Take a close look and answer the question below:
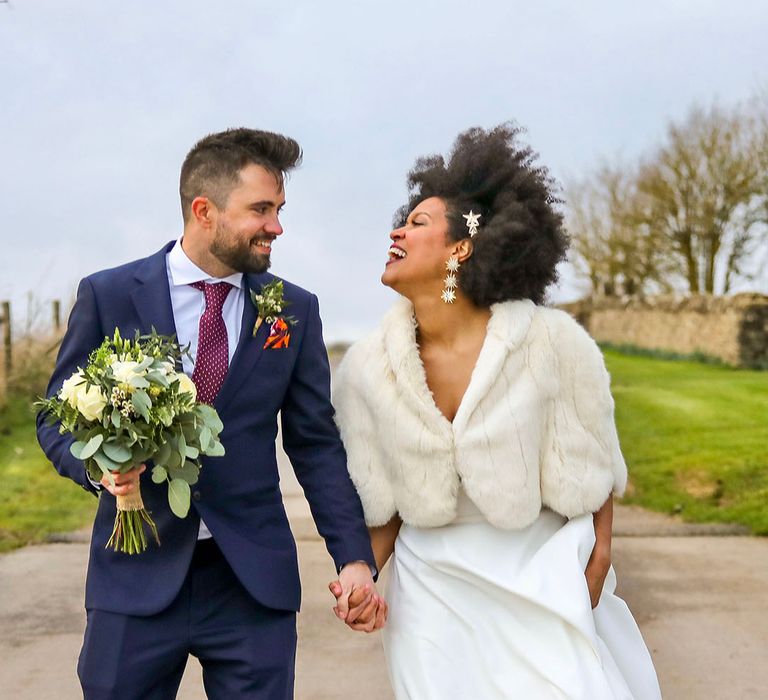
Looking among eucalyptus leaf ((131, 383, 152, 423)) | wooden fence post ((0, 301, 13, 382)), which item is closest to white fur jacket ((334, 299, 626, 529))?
eucalyptus leaf ((131, 383, 152, 423))

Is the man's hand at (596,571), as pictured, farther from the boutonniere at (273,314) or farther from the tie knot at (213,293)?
the tie knot at (213,293)

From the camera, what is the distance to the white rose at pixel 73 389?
9.82 ft

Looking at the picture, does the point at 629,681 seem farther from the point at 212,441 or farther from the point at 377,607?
the point at 212,441

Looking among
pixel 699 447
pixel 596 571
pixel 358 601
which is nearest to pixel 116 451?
pixel 358 601

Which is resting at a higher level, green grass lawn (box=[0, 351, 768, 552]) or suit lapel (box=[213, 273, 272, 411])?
suit lapel (box=[213, 273, 272, 411])

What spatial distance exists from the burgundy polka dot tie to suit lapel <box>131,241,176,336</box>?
0.30 feet

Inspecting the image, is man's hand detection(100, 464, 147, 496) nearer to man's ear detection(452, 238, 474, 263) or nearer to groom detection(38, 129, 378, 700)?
groom detection(38, 129, 378, 700)

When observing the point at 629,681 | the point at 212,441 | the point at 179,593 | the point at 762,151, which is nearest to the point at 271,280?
the point at 212,441

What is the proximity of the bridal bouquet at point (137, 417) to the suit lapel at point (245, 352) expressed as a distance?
0.26 meters

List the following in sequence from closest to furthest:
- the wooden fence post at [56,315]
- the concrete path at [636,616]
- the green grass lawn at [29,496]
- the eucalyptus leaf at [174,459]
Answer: the eucalyptus leaf at [174,459] < the concrete path at [636,616] < the green grass lawn at [29,496] < the wooden fence post at [56,315]

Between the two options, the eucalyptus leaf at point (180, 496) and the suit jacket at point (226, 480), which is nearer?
the eucalyptus leaf at point (180, 496)

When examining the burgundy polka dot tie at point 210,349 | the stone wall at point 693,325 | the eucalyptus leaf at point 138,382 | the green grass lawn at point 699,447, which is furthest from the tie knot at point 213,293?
the stone wall at point 693,325

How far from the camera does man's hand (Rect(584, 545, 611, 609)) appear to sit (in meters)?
3.59

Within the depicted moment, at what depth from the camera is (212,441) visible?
9.96 feet
